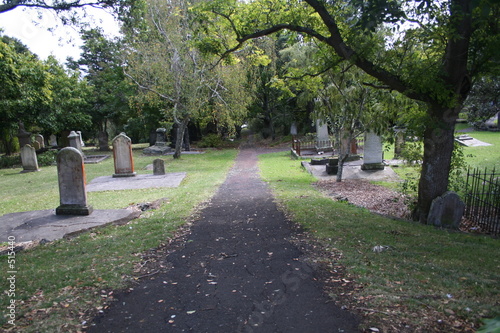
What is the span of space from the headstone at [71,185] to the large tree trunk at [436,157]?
7.98m

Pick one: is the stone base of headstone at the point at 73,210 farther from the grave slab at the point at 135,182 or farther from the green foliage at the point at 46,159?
the green foliage at the point at 46,159

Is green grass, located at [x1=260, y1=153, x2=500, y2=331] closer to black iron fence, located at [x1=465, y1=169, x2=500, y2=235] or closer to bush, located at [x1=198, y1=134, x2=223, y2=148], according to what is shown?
black iron fence, located at [x1=465, y1=169, x2=500, y2=235]

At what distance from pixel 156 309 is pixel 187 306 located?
349mm

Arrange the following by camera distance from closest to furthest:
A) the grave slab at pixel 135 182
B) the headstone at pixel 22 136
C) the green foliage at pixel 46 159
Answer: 1. the grave slab at pixel 135 182
2. the headstone at pixel 22 136
3. the green foliage at pixel 46 159

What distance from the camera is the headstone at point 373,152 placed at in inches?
592

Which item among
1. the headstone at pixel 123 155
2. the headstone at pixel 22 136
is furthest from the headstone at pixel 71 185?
the headstone at pixel 22 136

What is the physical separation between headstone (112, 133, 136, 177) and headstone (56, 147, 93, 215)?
23.5 ft

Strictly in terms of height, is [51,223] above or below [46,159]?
below

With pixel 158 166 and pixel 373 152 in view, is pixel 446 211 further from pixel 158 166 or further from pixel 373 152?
pixel 158 166

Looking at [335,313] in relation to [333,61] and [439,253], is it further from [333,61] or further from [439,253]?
[333,61]

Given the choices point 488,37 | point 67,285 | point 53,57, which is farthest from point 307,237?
point 53,57

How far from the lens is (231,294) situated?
4074 millimetres

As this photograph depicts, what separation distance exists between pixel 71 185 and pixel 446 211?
28.8ft

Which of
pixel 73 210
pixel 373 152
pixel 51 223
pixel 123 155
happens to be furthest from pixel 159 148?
pixel 51 223
